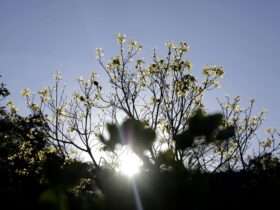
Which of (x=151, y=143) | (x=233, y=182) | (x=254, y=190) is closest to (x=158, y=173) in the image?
(x=151, y=143)

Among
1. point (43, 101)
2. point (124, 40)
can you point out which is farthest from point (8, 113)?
point (124, 40)

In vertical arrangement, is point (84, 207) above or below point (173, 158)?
below

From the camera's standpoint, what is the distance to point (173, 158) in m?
3.81

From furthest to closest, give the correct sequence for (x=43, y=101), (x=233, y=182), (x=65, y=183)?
(x=43, y=101), (x=233, y=182), (x=65, y=183)

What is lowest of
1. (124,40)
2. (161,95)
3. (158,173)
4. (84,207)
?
(84,207)

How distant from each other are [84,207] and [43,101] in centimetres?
1257

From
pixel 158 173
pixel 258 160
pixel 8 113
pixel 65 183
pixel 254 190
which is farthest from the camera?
pixel 8 113

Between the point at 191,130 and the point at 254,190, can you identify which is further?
the point at 254,190

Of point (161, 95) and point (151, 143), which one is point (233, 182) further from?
point (151, 143)

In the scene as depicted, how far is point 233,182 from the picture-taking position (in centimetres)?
1038

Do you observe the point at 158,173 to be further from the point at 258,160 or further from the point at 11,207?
the point at 258,160

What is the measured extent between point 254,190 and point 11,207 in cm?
590

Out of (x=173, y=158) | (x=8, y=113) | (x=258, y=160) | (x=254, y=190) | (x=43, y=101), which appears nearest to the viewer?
(x=173, y=158)

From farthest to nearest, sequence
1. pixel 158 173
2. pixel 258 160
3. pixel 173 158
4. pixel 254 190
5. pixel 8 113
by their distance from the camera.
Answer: pixel 8 113
pixel 258 160
pixel 254 190
pixel 173 158
pixel 158 173
